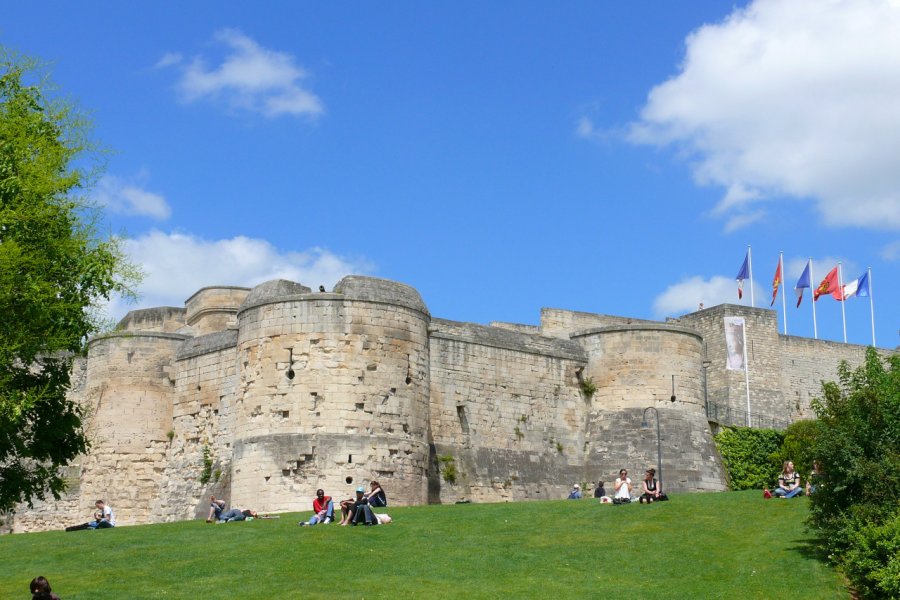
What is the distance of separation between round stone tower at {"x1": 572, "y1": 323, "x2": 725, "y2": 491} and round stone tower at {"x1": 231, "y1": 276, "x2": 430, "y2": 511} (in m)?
7.70

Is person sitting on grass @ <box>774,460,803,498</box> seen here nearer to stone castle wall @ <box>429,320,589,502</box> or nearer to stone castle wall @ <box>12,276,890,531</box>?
stone castle wall @ <box>12,276,890,531</box>

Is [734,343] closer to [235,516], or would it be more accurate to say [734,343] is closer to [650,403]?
[650,403]

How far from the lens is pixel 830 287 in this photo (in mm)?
64250

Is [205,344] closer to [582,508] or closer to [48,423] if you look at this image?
[582,508]

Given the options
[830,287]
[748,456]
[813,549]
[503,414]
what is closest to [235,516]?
[503,414]

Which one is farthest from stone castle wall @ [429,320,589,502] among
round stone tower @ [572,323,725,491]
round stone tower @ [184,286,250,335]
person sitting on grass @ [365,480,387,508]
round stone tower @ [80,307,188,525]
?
round stone tower @ [184,286,250,335]

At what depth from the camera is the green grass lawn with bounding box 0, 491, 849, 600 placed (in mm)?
20953

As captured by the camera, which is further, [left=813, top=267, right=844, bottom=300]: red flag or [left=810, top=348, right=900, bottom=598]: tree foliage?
[left=813, top=267, right=844, bottom=300]: red flag

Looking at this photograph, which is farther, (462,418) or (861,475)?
(462,418)

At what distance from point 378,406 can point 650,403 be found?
10327 millimetres

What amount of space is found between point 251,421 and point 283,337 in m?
2.29

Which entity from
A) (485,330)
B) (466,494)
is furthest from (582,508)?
(485,330)

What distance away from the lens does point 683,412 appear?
40688mm

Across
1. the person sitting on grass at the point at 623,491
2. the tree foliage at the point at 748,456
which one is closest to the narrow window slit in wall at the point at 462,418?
the tree foliage at the point at 748,456
